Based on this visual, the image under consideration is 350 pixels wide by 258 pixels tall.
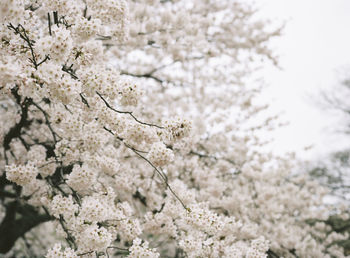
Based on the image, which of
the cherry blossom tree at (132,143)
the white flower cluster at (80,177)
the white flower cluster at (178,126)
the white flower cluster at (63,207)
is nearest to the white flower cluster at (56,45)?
the cherry blossom tree at (132,143)

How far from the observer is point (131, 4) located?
19.0 feet

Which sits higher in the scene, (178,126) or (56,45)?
(56,45)

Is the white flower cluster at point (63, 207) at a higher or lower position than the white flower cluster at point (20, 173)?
lower

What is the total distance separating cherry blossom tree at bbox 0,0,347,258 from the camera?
2.14 m

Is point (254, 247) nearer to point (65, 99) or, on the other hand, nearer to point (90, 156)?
point (90, 156)

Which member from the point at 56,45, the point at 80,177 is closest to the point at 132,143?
the point at 80,177

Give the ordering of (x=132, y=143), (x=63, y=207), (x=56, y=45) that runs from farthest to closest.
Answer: (x=132, y=143), (x=63, y=207), (x=56, y=45)

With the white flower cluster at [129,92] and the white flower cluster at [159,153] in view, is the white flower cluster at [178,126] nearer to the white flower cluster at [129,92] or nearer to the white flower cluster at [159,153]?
the white flower cluster at [159,153]

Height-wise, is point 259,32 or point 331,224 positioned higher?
point 259,32

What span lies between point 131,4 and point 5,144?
381 cm

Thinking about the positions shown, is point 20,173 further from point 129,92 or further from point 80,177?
point 129,92

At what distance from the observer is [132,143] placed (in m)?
3.29

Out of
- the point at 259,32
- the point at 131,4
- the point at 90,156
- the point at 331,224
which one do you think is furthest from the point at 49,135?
the point at 331,224

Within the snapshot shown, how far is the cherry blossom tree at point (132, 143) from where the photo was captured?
214cm
